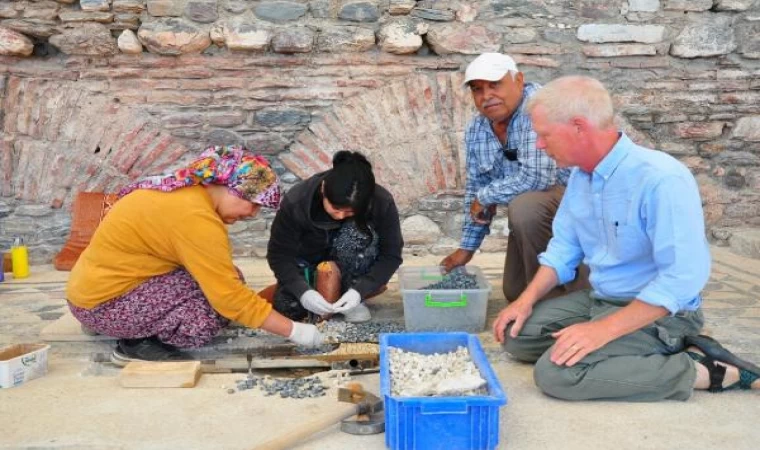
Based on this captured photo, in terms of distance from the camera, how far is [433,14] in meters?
5.39

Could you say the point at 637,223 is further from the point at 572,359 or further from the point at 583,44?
the point at 583,44

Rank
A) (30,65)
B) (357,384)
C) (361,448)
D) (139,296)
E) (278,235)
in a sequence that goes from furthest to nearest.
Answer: (30,65) < (278,235) < (139,296) < (357,384) < (361,448)

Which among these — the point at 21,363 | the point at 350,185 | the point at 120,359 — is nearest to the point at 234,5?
the point at 350,185

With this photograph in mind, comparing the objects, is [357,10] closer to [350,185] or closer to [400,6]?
[400,6]

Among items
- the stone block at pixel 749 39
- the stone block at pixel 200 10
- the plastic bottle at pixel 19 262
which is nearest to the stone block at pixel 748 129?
the stone block at pixel 749 39

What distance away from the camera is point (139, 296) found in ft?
10.6

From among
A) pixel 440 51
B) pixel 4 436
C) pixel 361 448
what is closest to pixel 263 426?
pixel 361 448

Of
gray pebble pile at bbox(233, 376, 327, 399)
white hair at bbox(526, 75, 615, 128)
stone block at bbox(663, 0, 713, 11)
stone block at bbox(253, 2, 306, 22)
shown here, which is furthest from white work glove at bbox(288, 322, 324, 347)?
stone block at bbox(663, 0, 713, 11)

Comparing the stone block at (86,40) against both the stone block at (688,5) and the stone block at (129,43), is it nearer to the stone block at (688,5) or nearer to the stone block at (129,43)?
the stone block at (129,43)

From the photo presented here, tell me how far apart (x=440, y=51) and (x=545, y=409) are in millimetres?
3246

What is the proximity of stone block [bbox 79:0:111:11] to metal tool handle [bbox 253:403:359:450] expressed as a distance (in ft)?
12.2

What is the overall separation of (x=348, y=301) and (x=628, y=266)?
1371 mm

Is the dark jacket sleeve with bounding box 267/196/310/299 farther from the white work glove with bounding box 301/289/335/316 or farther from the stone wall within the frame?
the stone wall

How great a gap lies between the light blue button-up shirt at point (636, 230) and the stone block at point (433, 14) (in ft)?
8.70
